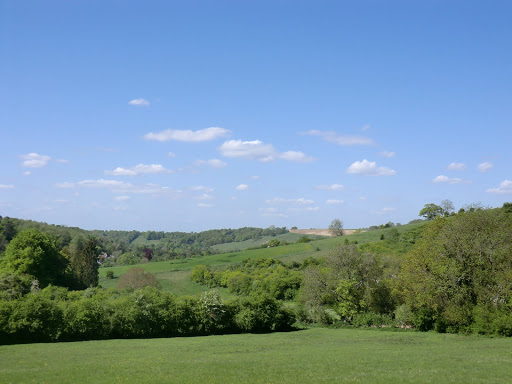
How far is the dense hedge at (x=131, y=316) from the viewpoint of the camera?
157ft

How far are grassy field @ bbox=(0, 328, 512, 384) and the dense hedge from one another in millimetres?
5045

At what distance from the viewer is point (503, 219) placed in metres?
54.7

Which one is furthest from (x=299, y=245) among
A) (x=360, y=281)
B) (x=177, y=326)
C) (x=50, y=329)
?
(x=50, y=329)

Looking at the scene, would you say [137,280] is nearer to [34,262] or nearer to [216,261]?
[34,262]

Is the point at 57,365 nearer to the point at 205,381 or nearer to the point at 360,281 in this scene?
the point at 205,381

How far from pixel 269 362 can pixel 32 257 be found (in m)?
61.6

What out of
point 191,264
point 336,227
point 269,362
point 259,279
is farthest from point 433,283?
point 336,227

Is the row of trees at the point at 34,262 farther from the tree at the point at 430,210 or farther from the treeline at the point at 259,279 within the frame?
the tree at the point at 430,210

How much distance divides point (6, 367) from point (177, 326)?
29.1m

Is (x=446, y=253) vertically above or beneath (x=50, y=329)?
above

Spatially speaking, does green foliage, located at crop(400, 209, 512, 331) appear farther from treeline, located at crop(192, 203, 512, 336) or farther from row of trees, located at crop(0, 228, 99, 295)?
row of trees, located at crop(0, 228, 99, 295)

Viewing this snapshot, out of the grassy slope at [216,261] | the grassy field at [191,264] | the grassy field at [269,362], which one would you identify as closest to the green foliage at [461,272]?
the grassy field at [269,362]

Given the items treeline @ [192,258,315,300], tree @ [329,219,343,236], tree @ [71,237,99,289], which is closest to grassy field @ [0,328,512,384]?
treeline @ [192,258,315,300]

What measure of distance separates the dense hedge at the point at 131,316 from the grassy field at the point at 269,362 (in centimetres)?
504
